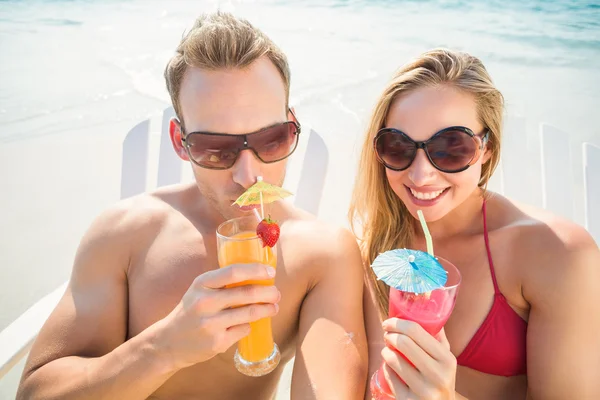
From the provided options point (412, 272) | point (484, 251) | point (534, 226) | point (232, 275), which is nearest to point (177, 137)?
point (232, 275)

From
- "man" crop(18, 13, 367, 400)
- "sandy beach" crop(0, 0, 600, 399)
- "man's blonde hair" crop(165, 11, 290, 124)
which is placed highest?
"man's blonde hair" crop(165, 11, 290, 124)

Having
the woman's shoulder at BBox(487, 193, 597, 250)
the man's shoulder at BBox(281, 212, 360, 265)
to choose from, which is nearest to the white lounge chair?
the man's shoulder at BBox(281, 212, 360, 265)

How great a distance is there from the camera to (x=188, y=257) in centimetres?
214

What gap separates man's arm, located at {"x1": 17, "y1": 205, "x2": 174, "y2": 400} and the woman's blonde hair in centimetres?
109

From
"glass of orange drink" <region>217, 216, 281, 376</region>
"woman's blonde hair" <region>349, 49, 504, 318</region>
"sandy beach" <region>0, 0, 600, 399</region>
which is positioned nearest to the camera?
"glass of orange drink" <region>217, 216, 281, 376</region>

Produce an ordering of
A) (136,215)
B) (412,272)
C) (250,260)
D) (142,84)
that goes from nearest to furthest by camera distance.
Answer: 1. (412,272)
2. (250,260)
3. (136,215)
4. (142,84)

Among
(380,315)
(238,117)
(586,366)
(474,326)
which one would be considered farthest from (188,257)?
(586,366)

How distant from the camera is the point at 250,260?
1.63 metres

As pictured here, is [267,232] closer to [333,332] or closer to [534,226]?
[333,332]

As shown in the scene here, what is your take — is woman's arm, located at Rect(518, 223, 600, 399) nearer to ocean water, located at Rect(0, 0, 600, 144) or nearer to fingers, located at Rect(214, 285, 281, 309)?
fingers, located at Rect(214, 285, 281, 309)

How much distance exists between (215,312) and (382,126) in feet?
3.81

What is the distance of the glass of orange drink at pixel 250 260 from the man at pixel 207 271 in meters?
0.15

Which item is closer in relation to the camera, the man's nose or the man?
the man

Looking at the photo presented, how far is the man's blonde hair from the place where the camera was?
197cm
